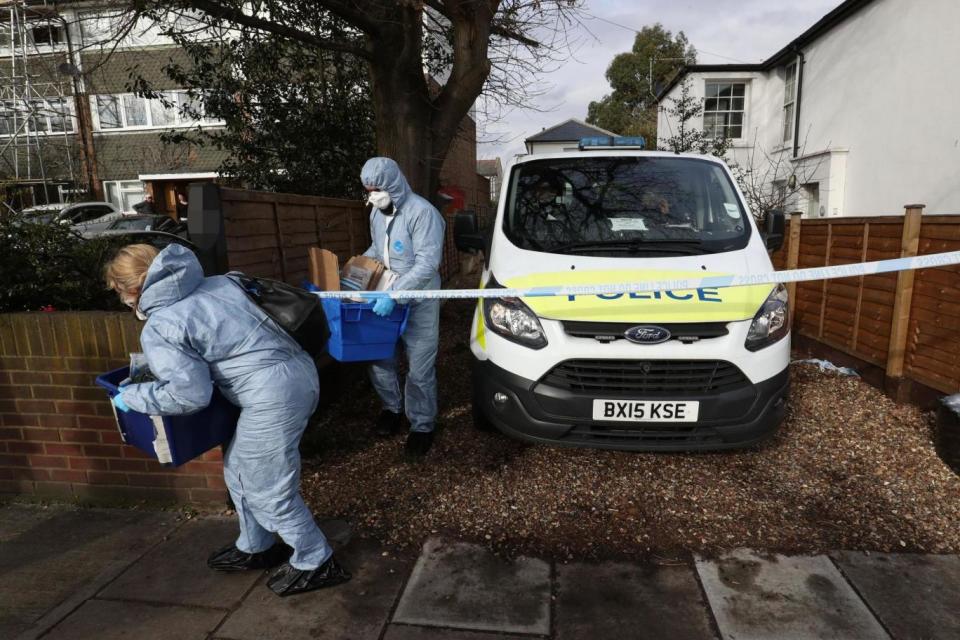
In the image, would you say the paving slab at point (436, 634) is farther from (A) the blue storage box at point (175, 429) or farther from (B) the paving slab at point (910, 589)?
(B) the paving slab at point (910, 589)

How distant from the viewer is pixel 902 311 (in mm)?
4598

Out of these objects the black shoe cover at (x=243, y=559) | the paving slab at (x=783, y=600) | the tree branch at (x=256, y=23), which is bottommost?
the paving slab at (x=783, y=600)

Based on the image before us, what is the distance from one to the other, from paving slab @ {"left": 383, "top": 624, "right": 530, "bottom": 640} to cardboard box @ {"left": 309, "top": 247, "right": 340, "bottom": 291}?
6.72 feet

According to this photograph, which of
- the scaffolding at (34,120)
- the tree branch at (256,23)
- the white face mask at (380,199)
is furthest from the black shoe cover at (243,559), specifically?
the scaffolding at (34,120)

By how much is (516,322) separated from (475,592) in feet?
4.50

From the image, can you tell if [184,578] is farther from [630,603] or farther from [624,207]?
[624,207]

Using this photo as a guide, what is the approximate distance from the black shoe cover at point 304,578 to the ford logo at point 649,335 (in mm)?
1814

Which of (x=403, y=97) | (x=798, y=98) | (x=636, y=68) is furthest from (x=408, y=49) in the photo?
(x=636, y=68)

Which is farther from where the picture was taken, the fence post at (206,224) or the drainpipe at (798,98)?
the drainpipe at (798,98)

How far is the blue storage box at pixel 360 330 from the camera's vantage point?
3369 millimetres

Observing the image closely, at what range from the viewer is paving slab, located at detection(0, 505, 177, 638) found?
2.60m

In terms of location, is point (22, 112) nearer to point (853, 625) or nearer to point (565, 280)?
point (565, 280)

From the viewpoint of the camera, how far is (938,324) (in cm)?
427

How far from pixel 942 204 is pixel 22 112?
28.1 metres
